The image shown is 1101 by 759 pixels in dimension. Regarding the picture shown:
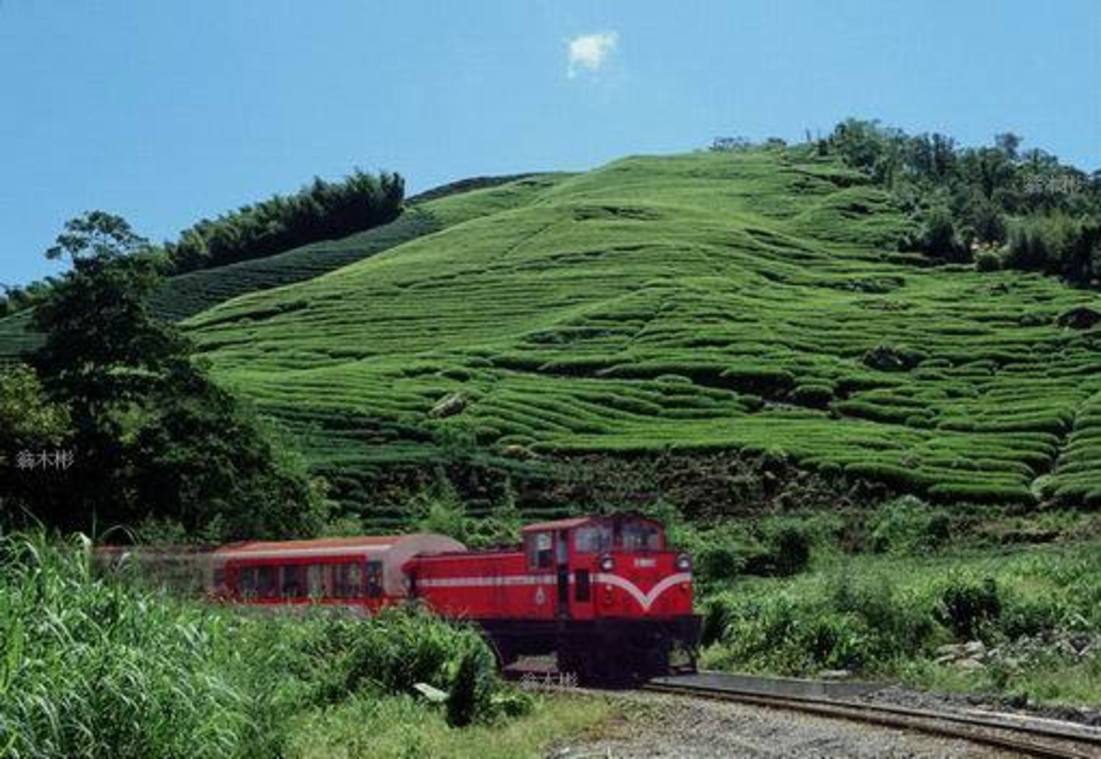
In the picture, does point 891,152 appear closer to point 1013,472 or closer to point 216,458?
point 1013,472

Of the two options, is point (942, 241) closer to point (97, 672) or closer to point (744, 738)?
point (744, 738)

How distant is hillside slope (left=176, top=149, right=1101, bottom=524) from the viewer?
188ft

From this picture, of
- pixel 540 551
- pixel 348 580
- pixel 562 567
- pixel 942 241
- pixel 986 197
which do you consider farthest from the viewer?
pixel 986 197

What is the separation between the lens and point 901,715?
15.6 m

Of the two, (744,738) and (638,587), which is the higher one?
(638,587)

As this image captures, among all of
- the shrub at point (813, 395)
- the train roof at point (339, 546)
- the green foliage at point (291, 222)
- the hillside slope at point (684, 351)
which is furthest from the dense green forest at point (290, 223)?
the train roof at point (339, 546)

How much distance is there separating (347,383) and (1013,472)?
32.4 metres

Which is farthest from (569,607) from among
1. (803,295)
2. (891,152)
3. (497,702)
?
(891,152)

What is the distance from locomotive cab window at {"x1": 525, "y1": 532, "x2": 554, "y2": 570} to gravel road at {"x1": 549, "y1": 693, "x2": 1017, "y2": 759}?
6405 millimetres

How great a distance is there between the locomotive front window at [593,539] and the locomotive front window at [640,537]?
313mm

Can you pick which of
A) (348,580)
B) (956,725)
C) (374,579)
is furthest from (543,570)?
(956,725)

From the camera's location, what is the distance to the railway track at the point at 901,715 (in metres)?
13.0

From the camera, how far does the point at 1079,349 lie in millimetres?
73562

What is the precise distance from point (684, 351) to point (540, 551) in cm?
Answer: 5259
